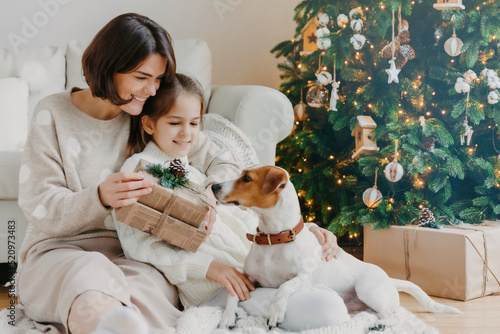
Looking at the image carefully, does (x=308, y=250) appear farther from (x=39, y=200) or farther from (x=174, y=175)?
(x=39, y=200)

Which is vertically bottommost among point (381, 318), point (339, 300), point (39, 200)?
point (381, 318)

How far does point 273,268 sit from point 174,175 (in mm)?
346

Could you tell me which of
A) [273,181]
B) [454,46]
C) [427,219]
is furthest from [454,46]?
[273,181]

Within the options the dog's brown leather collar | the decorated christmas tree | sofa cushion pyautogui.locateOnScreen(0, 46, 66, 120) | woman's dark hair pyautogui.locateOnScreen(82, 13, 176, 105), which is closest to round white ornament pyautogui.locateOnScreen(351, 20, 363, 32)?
the decorated christmas tree

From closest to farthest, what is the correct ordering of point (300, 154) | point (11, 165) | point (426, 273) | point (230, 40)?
point (11, 165), point (426, 273), point (300, 154), point (230, 40)

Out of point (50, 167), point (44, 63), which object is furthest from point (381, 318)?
point (44, 63)

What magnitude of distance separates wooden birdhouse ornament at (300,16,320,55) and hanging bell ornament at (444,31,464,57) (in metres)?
0.65

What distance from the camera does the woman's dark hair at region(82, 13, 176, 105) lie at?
4.64 feet

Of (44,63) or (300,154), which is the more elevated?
(44,63)

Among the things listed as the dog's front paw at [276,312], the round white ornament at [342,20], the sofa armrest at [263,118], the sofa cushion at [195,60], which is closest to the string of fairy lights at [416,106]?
the round white ornament at [342,20]

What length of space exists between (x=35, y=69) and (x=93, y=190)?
4.64ft

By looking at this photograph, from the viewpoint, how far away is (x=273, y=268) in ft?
4.49

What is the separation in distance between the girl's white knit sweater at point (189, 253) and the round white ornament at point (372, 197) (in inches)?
31.4

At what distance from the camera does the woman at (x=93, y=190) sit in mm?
1253
